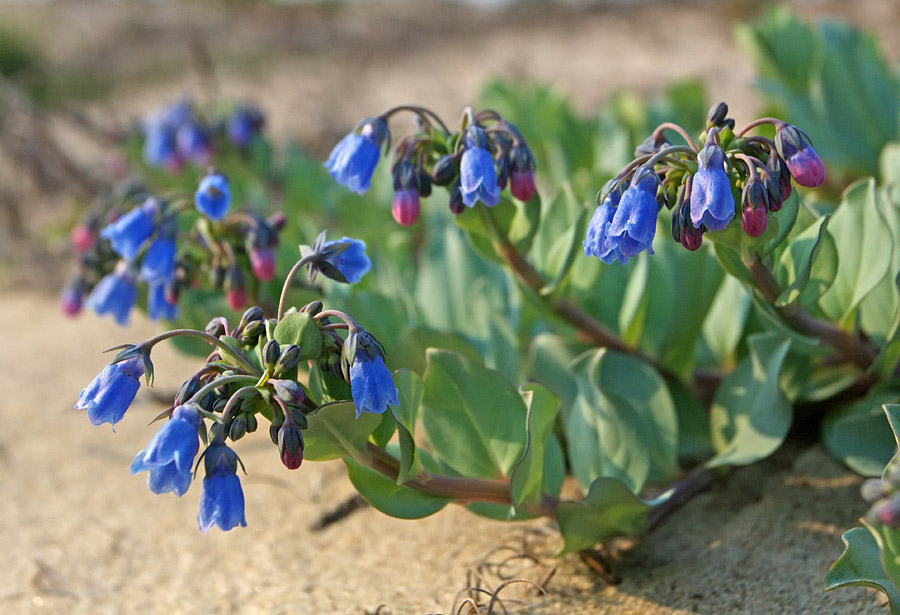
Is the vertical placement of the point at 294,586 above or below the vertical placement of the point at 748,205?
below

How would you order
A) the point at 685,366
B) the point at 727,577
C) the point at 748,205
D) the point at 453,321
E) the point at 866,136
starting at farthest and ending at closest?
the point at 866,136 → the point at 453,321 → the point at 685,366 → the point at 727,577 → the point at 748,205

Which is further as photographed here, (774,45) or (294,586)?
(774,45)

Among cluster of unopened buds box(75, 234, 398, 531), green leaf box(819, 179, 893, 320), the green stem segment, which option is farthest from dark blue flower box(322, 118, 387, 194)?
green leaf box(819, 179, 893, 320)

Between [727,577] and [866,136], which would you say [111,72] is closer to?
[866,136]

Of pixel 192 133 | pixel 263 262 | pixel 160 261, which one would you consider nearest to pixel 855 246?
pixel 263 262

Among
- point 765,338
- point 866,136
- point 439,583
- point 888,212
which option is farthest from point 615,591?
point 866,136

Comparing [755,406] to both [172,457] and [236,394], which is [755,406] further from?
[172,457]

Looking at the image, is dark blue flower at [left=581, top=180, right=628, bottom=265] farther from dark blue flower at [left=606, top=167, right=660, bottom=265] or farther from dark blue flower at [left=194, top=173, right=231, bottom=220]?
dark blue flower at [left=194, top=173, right=231, bottom=220]

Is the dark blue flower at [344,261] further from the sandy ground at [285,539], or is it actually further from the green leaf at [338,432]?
the sandy ground at [285,539]

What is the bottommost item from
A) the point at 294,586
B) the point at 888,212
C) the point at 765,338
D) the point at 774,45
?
the point at 294,586
